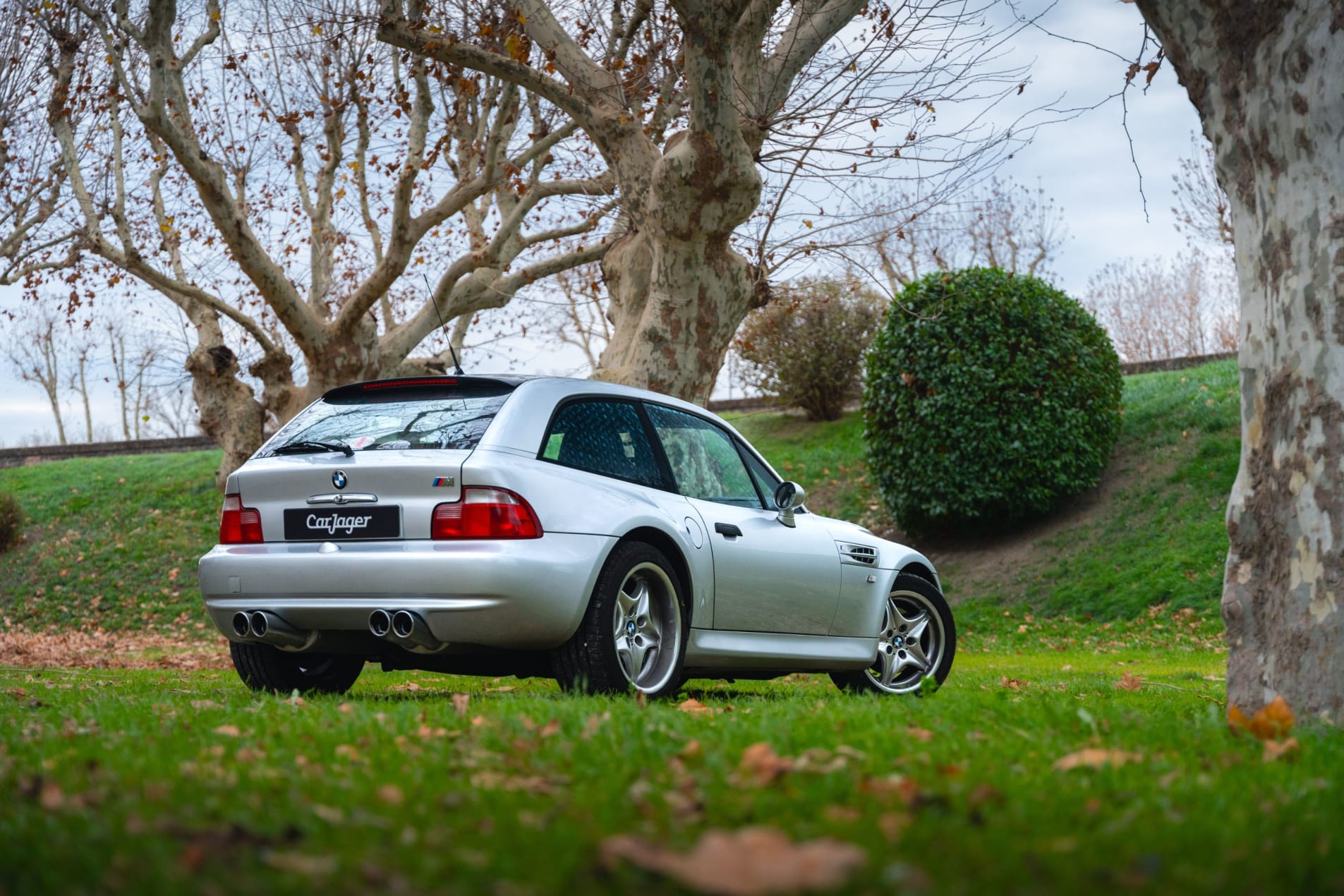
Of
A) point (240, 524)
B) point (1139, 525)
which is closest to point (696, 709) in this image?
point (240, 524)

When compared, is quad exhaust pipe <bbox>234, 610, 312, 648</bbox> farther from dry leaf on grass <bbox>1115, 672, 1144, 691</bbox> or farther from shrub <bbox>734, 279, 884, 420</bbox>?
shrub <bbox>734, 279, 884, 420</bbox>

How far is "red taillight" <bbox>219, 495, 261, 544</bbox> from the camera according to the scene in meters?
6.11

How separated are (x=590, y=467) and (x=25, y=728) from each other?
2700mm

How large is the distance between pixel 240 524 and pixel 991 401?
1288 cm

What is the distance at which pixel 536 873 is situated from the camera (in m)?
2.22

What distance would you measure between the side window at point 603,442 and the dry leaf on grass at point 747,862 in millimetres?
3662

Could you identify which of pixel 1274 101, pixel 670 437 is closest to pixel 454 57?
pixel 670 437

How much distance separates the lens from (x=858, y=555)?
7.54 m

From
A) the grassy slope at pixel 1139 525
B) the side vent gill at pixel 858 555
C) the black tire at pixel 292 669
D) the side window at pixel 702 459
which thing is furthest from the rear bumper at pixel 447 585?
the grassy slope at pixel 1139 525

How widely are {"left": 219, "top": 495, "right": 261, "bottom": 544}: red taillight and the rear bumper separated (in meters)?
0.19

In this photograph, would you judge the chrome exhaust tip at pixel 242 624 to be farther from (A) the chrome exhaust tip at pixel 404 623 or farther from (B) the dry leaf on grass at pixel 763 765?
(B) the dry leaf on grass at pixel 763 765

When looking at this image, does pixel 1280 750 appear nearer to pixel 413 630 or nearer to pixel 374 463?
pixel 413 630

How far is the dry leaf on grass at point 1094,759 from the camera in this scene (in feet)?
11.6

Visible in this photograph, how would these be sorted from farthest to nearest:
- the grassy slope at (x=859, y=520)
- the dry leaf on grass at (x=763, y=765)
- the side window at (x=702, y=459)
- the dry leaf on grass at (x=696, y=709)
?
the grassy slope at (x=859, y=520), the side window at (x=702, y=459), the dry leaf on grass at (x=696, y=709), the dry leaf on grass at (x=763, y=765)
